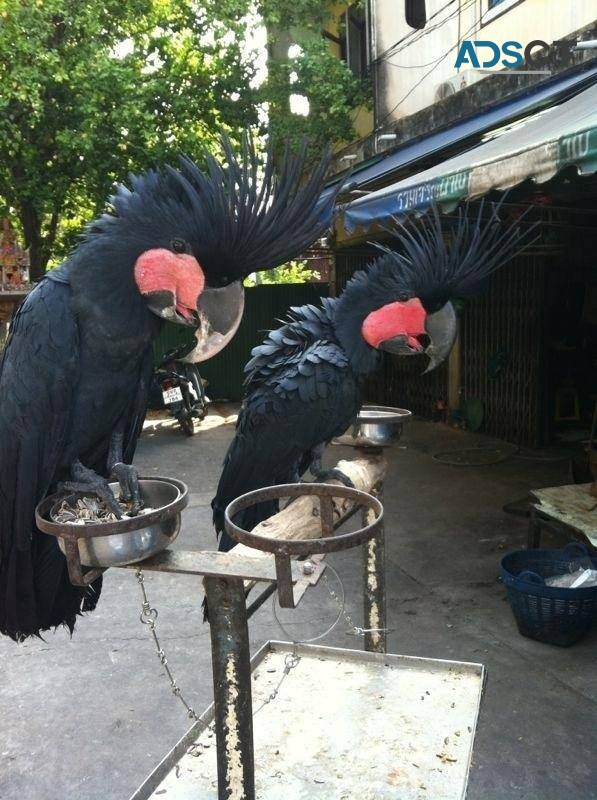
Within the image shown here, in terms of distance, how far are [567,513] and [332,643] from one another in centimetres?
144

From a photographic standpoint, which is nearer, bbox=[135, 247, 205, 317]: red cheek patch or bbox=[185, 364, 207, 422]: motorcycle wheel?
bbox=[135, 247, 205, 317]: red cheek patch

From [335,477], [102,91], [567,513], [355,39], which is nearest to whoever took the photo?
[335,477]

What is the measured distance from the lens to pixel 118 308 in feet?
5.96

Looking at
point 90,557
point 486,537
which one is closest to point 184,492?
point 90,557

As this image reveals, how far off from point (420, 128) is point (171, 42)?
322 centimetres

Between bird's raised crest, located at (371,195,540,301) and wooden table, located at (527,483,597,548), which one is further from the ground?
bird's raised crest, located at (371,195,540,301)

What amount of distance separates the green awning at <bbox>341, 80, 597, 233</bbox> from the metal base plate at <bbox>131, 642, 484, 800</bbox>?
1.90 metres

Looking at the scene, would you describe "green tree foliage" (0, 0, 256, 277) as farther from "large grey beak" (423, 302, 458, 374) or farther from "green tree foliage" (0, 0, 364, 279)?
"large grey beak" (423, 302, 458, 374)

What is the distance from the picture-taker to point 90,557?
1406 mm

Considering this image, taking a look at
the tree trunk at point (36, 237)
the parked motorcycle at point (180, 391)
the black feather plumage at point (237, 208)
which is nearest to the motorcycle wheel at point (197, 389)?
the parked motorcycle at point (180, 391)

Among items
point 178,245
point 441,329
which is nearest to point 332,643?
point 441,329

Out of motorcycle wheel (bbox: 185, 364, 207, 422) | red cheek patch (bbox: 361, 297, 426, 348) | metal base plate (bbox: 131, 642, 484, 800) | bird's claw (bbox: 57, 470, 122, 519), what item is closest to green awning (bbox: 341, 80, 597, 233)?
red cheek patch (bbox: 361, 297, 426, 348)

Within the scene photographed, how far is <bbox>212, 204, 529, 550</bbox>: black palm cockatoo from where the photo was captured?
2.73 metres

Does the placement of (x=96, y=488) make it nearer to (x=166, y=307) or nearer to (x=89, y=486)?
(x=89, y=486)
